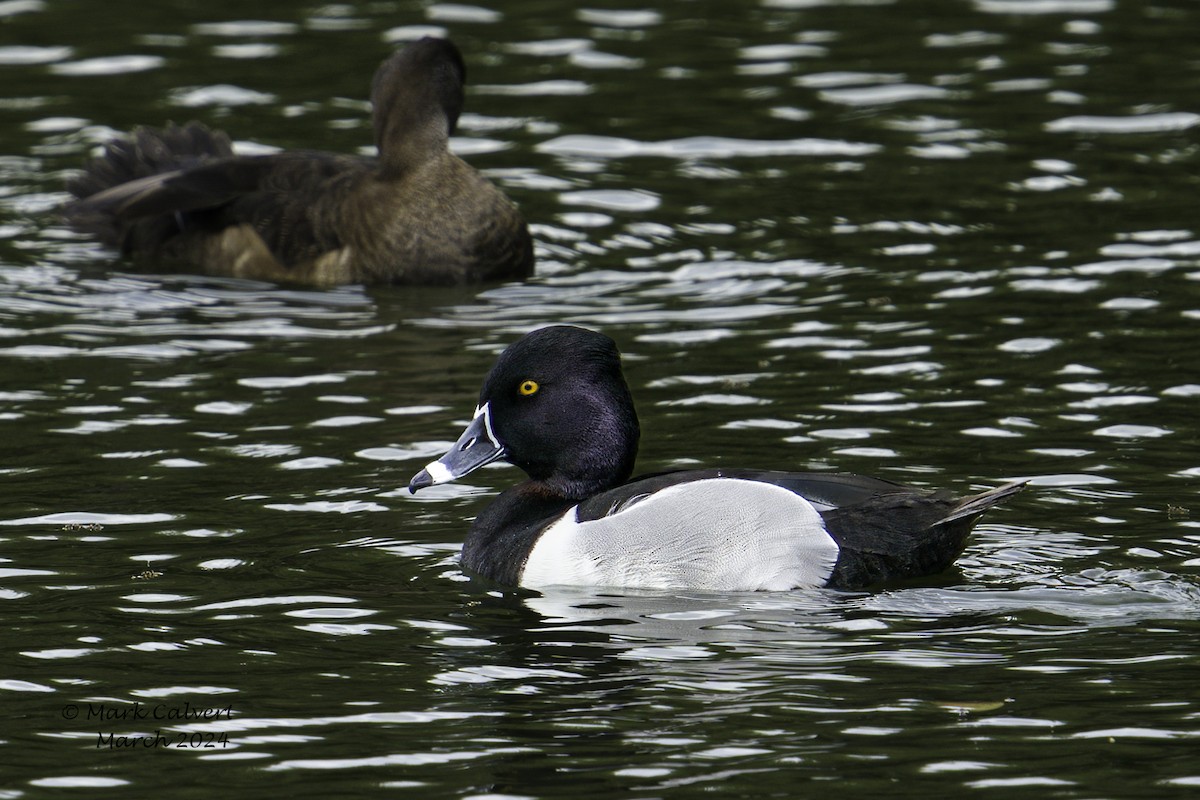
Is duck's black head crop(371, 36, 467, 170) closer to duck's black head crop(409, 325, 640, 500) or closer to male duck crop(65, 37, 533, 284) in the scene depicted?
male duck crop(65, 37, 533, 284)

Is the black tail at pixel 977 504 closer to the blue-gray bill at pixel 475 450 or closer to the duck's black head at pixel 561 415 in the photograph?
the duck's black head at pixel 561 415

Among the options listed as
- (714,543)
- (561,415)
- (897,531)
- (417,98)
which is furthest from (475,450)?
(417,98)

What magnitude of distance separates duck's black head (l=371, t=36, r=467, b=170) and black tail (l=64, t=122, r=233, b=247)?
1.29 meters

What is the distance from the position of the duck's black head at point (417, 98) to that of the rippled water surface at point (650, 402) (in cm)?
97

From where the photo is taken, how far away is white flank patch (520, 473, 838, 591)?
25.2 ft

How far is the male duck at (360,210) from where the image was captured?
502 inches

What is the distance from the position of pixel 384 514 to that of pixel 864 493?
2.10m

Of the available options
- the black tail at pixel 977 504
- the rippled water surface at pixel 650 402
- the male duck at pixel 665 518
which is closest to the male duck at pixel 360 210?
the rippled water surface at pixel 650 402

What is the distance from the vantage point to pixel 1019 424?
9758 mm

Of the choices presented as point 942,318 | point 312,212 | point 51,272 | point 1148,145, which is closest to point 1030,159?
point 1148,145

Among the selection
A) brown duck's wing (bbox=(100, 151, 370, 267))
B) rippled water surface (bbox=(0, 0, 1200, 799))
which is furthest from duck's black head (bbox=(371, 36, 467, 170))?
rippled water surface (bbox=(0, 0, 1200, 799))

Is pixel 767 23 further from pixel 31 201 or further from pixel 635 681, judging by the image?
pixel 635 681

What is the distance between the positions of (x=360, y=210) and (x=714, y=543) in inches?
223

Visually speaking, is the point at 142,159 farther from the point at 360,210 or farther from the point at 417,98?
the point at 417,98
